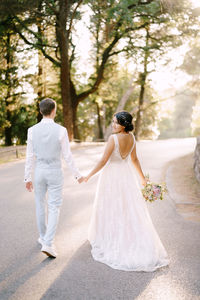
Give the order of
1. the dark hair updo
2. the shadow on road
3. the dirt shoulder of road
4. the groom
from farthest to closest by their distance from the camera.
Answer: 1. the dirt shoulder of road
2. the dark hair updo
3. the groom
4. the shadow on road

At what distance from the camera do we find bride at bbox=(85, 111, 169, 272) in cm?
433

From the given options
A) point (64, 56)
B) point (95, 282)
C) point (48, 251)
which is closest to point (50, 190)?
point (48, 251)

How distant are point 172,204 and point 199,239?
7.58 feet

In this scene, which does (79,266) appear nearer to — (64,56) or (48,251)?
(48,251)

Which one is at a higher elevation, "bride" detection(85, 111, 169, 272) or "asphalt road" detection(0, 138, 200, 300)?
"bride" detection(85, 111, 169, 272)

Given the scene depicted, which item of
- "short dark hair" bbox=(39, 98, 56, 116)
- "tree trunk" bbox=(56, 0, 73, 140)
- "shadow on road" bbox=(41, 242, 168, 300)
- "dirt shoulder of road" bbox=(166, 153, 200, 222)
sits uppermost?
"tree trunk" bbox=(56, 0, 73, 140)

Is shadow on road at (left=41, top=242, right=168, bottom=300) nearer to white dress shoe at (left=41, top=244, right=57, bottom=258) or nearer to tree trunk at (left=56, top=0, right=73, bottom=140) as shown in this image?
white dress shoe at (left=41, top=244, right=57, bottom=258)

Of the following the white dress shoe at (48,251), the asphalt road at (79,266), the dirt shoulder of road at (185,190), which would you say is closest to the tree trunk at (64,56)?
the dirt shoulder of road at (185,190)

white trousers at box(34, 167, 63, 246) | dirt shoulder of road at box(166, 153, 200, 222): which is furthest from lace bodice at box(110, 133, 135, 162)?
dirt shoulder of road at box(166, 153, 200, 222)

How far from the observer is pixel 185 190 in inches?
341

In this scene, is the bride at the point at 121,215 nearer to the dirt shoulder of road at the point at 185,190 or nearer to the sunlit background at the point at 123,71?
the dirt shoulder of road at the point at 185,190

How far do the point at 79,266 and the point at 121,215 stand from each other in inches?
38.0

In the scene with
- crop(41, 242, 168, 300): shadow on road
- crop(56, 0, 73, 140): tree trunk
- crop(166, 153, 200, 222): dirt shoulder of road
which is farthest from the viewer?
crop(56, 0, 73, 140): tree trunk

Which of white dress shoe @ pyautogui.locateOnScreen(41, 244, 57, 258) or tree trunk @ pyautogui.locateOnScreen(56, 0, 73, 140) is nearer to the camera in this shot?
white dress shoe @ pyautogui.locateOnScreen(41, 244, 57, 258)
